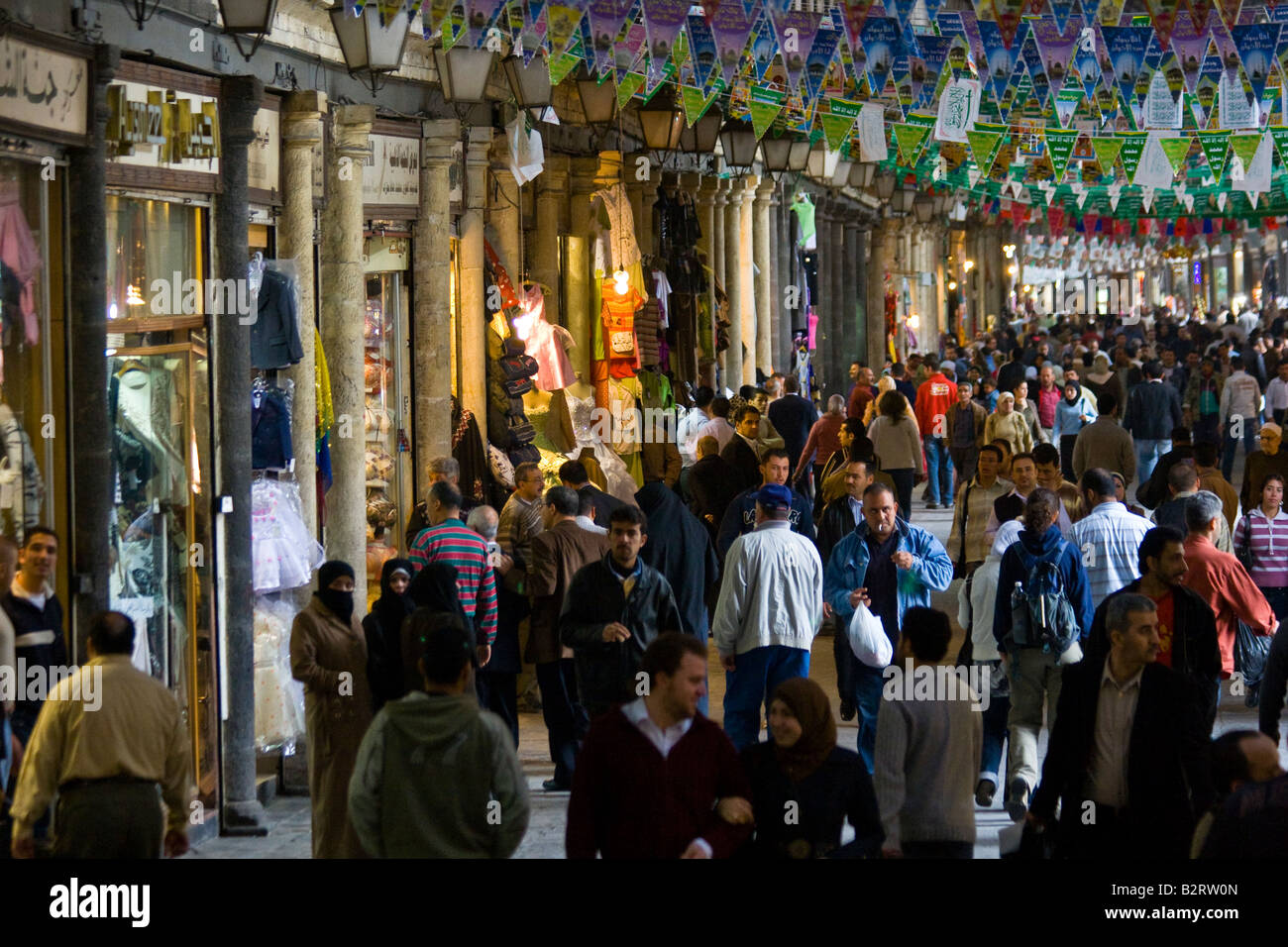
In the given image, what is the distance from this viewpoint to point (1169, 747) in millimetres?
6930

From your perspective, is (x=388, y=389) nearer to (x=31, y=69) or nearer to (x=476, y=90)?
(x=476, y=90)

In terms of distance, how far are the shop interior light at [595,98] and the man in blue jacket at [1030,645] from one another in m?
7.27

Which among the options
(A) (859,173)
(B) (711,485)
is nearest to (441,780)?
(B) (711,485)

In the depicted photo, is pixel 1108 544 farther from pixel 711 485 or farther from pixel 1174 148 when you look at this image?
pixel 1174 148

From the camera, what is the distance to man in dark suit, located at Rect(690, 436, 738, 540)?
1386cm

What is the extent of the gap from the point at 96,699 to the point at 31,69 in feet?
9.59

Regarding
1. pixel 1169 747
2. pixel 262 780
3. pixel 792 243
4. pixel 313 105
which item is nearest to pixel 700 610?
pixel 262 780

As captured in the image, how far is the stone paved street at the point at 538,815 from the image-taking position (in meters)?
9.48

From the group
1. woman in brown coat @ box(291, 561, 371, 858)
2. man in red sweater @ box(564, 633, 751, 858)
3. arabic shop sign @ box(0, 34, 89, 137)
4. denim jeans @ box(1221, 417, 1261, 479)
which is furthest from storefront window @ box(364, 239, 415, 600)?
denim jeans @ box(1221, 417, 1261, 479)

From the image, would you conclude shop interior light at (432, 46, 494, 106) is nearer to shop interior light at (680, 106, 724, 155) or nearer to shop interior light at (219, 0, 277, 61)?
shop interior light at (219, 0, 277, 61)

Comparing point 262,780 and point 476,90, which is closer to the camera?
point 262,780

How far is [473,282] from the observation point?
1529cm

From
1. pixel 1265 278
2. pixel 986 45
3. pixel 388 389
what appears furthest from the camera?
pixel 1265 278

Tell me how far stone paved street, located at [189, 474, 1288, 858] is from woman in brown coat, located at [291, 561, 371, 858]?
1002 mm
